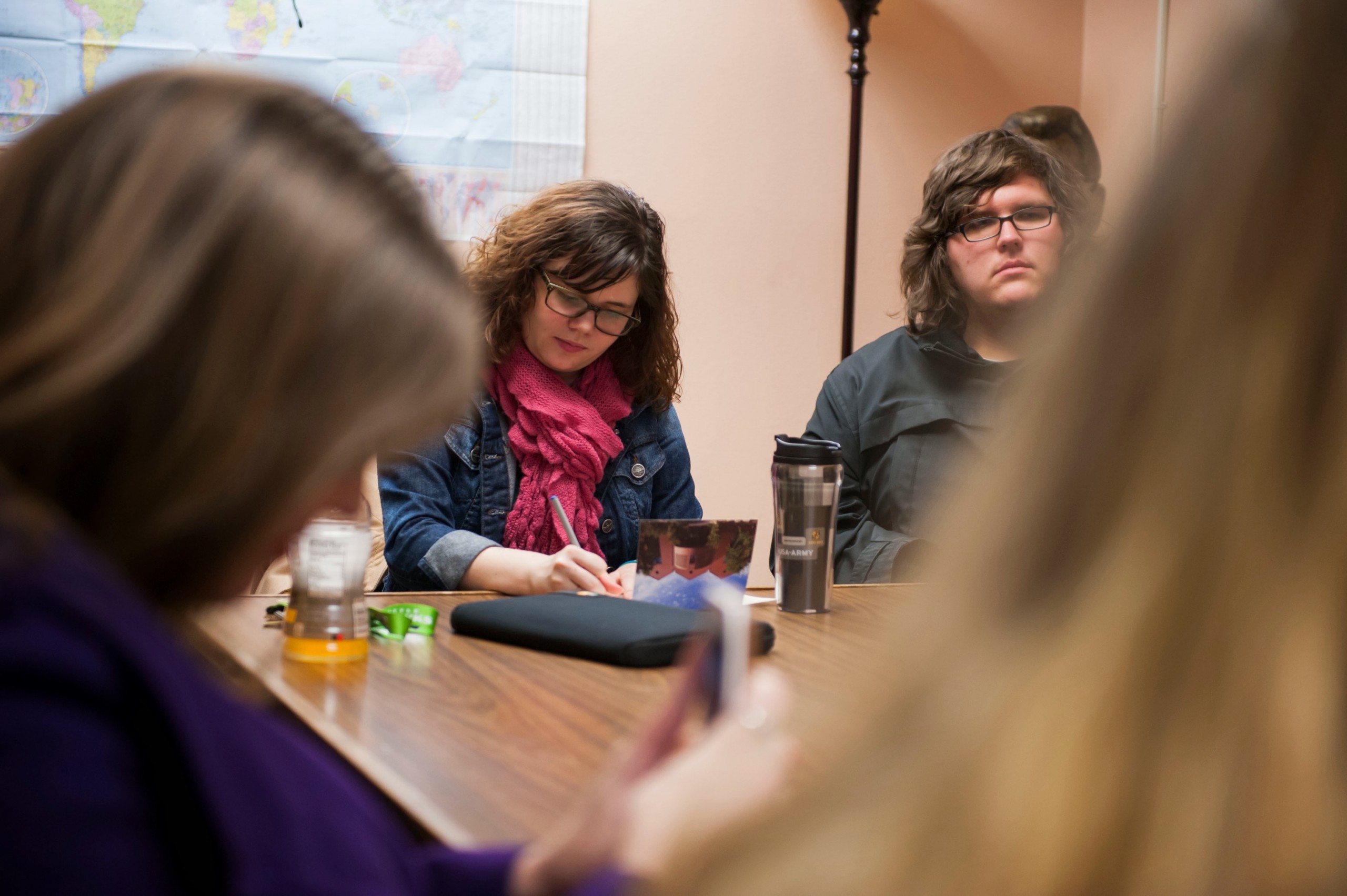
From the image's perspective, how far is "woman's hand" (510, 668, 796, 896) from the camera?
60cm

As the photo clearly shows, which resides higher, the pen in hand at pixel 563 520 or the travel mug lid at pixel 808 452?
the travel mug lid at pixel 808 452

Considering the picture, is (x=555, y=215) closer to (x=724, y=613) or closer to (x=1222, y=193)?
(x=724, y=613)

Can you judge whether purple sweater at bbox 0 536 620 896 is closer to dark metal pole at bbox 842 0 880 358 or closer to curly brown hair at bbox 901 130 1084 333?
curly brown hair at bbox 901 130 1084 333

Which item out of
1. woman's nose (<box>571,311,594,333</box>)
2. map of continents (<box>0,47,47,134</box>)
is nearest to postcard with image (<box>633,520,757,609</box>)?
woman's nose (<box>571,311,594,333</box>)

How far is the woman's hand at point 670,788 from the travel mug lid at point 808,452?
2.82 ft

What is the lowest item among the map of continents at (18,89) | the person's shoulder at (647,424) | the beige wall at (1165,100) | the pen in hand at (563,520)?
the pen in hand at (563,520)

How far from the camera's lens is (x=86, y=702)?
0.47m

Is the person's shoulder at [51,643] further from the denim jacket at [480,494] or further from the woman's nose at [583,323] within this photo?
the woman's nose at [583,323]

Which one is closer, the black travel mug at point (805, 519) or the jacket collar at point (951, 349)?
the black travel mug at point (805, 519)

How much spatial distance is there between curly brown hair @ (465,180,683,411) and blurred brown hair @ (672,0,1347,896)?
169 cm

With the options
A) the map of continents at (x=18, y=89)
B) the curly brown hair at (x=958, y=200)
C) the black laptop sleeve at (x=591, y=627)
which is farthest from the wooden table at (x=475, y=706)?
the map of continents at (x=18, y=89)

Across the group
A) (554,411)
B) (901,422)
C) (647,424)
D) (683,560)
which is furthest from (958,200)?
(683,560)

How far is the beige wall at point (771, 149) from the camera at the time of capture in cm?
315

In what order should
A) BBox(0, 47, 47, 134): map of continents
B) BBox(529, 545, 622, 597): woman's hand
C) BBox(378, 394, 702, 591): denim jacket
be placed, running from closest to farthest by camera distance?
BBox(529, 545, 622, 597): woman's hand < BBox(378, 394, 702, 591): denim jacket < BBox(0, 47, 47, 134): map of continents
